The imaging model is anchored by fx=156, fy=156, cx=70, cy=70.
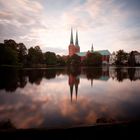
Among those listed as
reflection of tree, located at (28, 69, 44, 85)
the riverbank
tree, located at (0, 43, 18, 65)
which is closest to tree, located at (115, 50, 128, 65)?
tree, located at (0, 43, 18, 65)

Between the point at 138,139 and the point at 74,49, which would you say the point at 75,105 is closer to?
the point at 138,139

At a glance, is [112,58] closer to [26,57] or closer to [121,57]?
[121,57]

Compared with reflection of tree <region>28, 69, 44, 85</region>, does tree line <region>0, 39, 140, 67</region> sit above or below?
above

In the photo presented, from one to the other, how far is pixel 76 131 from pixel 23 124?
130 inches

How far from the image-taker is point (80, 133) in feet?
15.4

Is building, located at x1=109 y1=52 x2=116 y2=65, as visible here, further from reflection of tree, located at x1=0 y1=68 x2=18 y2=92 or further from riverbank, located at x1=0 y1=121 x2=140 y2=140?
riverbank, located at x1=0 y1=121 x2=140 y2=140

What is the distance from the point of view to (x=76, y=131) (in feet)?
15.8

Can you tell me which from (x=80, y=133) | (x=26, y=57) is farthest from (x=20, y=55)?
(x=80, y=133)

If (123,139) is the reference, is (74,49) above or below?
above

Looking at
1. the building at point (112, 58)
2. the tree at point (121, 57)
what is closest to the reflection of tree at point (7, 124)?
the tree at point (121, 57)

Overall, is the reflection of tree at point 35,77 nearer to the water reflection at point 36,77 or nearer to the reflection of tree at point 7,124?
the water reflection at point 36,77

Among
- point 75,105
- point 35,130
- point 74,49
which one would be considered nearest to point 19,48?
point 75,105

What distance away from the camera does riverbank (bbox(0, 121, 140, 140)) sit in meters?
4.55

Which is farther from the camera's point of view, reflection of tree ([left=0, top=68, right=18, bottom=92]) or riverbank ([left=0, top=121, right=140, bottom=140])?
reflection of tree ([left=0, top=68, right=18, bottom=92])
